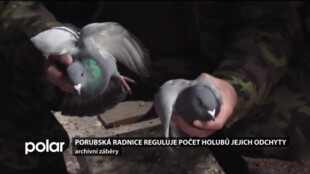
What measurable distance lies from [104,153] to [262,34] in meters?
0.64

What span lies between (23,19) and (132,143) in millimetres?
570

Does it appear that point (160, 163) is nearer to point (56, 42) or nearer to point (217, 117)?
point (217, 117)

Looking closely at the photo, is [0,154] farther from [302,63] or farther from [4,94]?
[302,63]

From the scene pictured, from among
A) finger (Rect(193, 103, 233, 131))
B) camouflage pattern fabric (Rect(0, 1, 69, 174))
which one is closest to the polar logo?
camouflage pattern fabric (Rect(0, 1, 69, 174))

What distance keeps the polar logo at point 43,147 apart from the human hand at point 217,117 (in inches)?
21.8

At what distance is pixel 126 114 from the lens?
163cm

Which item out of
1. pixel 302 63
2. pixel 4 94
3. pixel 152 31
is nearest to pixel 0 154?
pixel 4 94

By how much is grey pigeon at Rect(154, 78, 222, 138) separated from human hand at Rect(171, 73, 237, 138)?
0.02 metres

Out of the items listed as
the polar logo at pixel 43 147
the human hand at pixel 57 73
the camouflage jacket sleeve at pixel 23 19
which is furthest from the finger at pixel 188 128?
the polar logo at pixel 43 147

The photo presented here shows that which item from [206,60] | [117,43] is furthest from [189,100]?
[206,60]

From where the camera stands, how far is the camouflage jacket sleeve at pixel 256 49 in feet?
3.59

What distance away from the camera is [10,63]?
1.29 m

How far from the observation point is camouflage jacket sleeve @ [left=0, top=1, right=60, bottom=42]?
1.17m

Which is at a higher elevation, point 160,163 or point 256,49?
point 256,49
